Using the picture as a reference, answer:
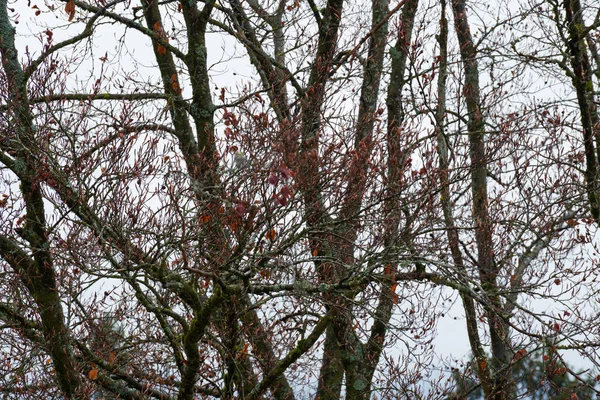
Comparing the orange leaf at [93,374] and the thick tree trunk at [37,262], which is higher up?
the thick tree trunk at [37,262]

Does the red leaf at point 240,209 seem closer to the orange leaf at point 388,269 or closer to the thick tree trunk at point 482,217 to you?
the orange leaf at point 388,269

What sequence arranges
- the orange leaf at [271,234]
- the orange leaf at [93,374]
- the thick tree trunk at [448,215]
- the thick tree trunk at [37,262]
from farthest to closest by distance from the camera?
the thick tree trunk at [448,215]
the orange leaf at [93,374]
the thick tree trunk at [37,262]
the orange leaf at [271,234]

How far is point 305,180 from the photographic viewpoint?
6.13m

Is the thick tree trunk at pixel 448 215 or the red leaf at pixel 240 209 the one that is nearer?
the red leaf at pixel 240 209

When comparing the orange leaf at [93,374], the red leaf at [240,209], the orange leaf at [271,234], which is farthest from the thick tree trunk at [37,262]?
the red leaf at [240,209]

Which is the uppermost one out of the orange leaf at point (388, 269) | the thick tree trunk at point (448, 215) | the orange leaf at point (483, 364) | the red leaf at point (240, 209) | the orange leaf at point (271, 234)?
the thick tree trunk at point (448, 215)

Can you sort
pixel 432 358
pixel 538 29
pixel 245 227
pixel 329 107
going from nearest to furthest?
pixel 245 227 → pixel 329 107 → pixel 432 358 → pixel 538 29

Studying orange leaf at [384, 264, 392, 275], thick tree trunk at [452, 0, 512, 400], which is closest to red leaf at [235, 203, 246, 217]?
orange leaf at [384, 264, 392, 275]

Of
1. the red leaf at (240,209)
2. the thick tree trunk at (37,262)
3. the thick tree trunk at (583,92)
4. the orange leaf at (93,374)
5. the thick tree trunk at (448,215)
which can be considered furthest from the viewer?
the thick tree trunk at (583,92)

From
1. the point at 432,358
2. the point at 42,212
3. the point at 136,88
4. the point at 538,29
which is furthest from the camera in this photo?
the point at 538,29

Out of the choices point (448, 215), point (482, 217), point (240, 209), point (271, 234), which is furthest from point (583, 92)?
point (240, 209)

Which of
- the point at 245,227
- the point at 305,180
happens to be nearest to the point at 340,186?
the point at 305,180

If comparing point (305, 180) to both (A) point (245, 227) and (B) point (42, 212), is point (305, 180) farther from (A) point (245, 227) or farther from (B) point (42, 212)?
(B) point (42, 212)

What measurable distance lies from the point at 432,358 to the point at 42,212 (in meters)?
5.03
